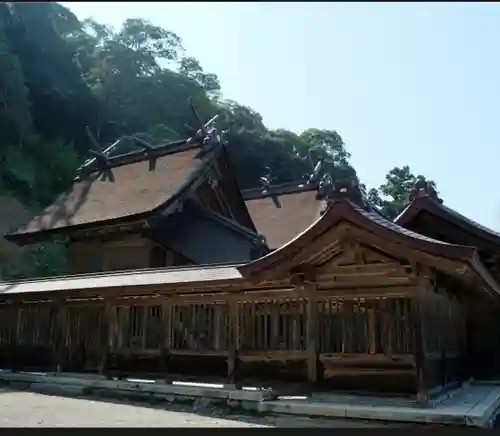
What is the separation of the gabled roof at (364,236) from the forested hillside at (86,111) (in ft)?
70.2

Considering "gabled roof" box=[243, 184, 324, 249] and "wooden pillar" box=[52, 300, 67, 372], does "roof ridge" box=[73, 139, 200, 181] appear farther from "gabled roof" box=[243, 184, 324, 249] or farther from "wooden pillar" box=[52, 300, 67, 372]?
"wooden pillar" box=[52, 300, 67, 372]

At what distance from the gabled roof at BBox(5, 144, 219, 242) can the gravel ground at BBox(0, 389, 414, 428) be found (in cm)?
737

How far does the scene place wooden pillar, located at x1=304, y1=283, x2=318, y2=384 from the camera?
9844 millimetres

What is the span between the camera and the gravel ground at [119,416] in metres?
7.99

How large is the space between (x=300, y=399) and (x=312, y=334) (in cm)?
117

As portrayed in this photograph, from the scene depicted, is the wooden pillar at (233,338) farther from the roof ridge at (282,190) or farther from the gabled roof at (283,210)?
the roof ridge at (282,190)

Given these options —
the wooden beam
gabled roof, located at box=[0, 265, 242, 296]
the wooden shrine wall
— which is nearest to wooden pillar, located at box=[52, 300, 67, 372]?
the wooden shrine wall

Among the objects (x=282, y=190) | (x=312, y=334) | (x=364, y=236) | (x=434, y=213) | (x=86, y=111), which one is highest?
(x=86, y=111)

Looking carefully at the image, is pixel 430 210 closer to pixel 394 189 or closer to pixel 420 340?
pixel 420 340

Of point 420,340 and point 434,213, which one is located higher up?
point 434,213

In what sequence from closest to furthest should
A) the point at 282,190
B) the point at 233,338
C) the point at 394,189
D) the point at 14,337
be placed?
the point at 233,338 → the point at 14,337 → the point at 282,190 → the point at 394,189

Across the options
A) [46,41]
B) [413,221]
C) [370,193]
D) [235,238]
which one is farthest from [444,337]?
[370,193]

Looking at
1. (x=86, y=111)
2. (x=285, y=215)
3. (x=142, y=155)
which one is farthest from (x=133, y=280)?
(x=86, y=111)

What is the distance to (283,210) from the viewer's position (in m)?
26.2
